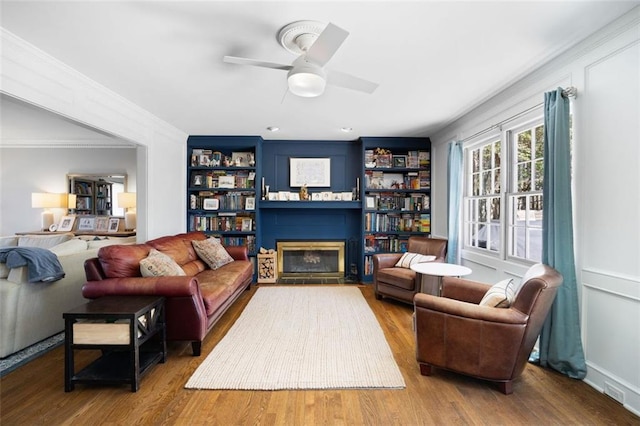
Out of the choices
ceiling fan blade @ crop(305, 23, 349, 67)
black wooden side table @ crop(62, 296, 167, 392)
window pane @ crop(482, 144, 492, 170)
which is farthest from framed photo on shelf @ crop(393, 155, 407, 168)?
black wooden side table @ crop(62, 296, 167, 392)

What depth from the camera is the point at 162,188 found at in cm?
436

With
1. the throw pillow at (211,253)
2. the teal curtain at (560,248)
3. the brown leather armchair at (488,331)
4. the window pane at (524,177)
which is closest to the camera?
the brown leather armchair at (488,331)

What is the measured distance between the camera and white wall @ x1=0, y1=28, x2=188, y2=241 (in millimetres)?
2245

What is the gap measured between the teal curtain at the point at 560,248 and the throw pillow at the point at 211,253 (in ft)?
12.1

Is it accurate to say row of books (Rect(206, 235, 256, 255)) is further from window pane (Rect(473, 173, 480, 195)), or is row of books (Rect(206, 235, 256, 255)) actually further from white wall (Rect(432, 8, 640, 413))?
white wall (Rect(432, 8, 640, 413))

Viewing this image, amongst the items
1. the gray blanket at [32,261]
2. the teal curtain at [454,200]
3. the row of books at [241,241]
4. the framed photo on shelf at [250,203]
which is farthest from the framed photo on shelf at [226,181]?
the teal curtain at [454,200]

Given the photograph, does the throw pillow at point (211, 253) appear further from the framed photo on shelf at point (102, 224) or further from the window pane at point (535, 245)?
the window pane at point (535, 245)

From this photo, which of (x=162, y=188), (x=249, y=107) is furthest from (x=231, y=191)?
(x=249, y=107)

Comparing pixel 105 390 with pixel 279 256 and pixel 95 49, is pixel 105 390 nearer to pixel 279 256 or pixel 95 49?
pixel 95 49

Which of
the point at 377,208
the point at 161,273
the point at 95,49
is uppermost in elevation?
the point at 95,49

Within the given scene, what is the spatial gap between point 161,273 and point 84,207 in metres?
3.81

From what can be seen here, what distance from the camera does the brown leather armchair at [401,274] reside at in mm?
3844

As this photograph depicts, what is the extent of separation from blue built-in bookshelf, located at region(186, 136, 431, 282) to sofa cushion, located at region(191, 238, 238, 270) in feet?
3.14

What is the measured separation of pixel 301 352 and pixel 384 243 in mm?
3116
